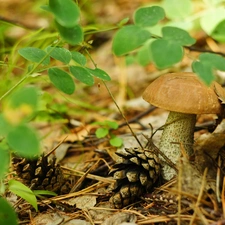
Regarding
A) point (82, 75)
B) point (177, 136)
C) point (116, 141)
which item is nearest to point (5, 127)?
point (82, 75)

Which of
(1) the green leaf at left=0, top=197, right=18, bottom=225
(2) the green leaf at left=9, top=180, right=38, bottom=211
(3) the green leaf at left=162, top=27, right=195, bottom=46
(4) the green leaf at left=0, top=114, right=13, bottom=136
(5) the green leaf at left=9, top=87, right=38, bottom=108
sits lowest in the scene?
(2) the green leaf at left=9, top=180, right=38, bottom=211

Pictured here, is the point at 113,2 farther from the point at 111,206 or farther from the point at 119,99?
the point at 111,206

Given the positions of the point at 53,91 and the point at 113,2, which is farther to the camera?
the point at 113,2

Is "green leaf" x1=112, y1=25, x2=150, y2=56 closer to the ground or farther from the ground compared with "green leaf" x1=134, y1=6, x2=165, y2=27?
closer to the ground

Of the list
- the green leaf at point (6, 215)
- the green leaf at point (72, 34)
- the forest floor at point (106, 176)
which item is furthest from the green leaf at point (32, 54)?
the green leaf at point (6, 215)

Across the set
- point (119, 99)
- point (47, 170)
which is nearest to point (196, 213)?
point (47, 170)

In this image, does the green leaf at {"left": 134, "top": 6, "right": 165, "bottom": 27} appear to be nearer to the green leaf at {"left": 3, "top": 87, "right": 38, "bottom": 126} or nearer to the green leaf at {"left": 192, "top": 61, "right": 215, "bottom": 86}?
the green leaf at {"left": 192, "top": 61, "right": 215, "bottom": 86}

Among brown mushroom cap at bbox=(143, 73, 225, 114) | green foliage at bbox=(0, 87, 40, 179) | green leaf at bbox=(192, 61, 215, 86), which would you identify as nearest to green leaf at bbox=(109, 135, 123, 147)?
brown mushroom cap at bbox=(143, 73, 225, 114)
